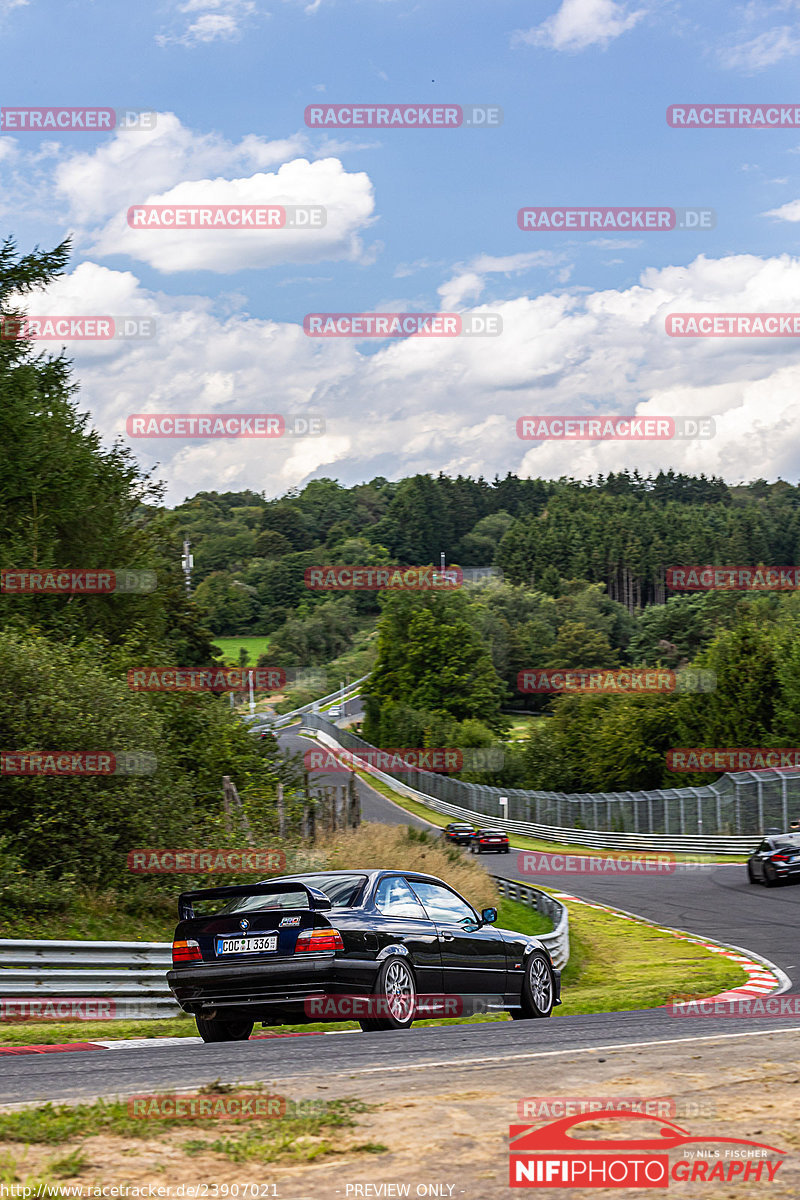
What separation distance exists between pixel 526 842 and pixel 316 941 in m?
52.9

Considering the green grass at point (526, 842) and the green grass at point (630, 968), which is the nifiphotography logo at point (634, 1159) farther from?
the green grass at point (526, 842)

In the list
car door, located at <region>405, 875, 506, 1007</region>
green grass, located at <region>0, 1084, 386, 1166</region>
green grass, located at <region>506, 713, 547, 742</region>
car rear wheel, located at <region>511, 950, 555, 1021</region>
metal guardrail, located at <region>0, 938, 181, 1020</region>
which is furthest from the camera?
green grass, located at <region>506, 713, 547, 742</region>

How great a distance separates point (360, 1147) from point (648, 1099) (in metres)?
1.63

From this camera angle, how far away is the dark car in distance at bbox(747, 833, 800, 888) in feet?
98.2

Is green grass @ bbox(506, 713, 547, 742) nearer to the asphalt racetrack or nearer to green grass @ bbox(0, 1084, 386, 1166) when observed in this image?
the asphalt racetrack

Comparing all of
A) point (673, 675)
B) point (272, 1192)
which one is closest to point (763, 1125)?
point (272, 1192)

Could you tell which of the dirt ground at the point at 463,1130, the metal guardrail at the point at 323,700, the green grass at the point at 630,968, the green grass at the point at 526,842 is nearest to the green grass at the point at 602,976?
the green grass at the point at 630,968

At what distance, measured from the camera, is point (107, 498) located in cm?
3066

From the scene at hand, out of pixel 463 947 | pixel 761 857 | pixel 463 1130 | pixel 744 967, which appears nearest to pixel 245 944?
pixel 463 947

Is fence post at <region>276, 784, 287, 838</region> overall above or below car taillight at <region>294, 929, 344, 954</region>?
below

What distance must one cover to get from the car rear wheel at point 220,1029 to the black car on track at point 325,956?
0.01 m

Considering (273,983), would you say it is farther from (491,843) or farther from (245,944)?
(491,843)

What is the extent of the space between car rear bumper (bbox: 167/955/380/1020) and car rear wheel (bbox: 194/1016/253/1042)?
0.31 m

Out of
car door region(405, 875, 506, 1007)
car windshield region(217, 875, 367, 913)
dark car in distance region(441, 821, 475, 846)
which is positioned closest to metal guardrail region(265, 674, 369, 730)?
dark car in distance region(441, 821, 475, 846)
